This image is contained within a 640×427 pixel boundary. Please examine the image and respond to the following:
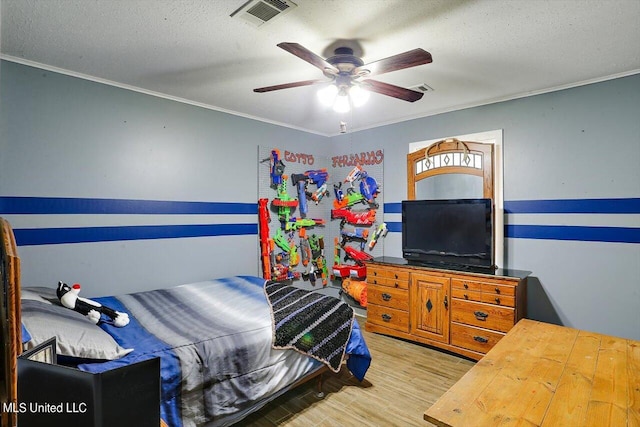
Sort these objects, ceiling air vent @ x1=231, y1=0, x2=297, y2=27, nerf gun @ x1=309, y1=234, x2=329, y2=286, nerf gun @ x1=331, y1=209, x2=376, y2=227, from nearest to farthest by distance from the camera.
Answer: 1. ceiling air vent @ x1=231, y1=0, x2=297, y2=27
2. nerf gun @ x1=331, y1=209, x2=376, y2=227
3. nerf gun @ x1=309, y1=234, x2=329, y2=286

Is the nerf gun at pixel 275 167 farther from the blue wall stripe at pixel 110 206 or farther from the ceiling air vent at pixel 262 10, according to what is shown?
the ceiling air vent at pixel 262 10

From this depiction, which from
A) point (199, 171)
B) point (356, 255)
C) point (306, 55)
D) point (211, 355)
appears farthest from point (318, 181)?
point (211, 355)

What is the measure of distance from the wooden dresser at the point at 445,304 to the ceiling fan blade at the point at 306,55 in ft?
7.33

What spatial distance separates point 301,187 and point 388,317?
200 cm

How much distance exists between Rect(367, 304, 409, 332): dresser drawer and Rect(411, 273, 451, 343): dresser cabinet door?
3.7 inches

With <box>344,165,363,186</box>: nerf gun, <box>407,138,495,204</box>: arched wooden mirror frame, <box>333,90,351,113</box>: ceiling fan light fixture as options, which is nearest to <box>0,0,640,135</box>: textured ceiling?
<box>333,90,351,113</box>: ceiling fan light fixture

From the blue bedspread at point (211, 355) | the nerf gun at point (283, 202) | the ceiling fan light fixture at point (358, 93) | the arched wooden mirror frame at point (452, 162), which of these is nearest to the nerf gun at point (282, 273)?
the nerf gun at point (283, 202)

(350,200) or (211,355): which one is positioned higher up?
(350,200)

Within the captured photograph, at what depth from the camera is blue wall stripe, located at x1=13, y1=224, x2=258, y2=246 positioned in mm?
2609

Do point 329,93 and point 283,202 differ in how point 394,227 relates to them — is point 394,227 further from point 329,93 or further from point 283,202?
point 329,93

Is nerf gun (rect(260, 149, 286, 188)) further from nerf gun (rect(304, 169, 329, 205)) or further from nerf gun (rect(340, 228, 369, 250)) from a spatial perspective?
nerf gun (rect(340, 228, 369, 250))

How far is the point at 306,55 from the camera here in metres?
1.87

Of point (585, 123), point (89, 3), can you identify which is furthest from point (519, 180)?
point (89, 3)

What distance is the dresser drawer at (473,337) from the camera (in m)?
2.98
